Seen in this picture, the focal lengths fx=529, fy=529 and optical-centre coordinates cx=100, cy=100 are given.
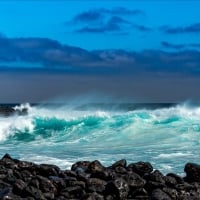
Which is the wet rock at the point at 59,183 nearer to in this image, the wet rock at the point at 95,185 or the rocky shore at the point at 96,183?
the rocky shore at the point at 96,183

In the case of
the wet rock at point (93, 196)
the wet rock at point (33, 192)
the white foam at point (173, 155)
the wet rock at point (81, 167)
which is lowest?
the wet rock at point (93, 196)

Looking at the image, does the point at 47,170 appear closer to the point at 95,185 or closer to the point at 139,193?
the point at 95,185

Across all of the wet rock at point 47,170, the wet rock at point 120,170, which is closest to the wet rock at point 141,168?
the wet rock at point 120,170

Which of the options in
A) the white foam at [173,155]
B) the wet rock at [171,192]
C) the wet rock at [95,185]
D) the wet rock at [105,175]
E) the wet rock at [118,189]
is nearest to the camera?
the wet rock at [118,189]

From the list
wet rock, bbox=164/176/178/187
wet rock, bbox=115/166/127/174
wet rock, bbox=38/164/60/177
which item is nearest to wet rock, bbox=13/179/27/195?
wet rock, bbox=38/164/60/177

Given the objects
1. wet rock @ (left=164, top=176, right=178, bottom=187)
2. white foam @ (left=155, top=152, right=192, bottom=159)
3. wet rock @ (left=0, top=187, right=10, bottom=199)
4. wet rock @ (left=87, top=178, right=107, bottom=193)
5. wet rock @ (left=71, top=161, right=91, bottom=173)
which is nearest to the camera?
wet rock @ (left=0, top=187, right=10, bottom=199)

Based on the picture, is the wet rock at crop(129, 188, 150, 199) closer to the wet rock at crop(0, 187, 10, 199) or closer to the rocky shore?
the rocky shore

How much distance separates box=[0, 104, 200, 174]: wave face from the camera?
703 inches

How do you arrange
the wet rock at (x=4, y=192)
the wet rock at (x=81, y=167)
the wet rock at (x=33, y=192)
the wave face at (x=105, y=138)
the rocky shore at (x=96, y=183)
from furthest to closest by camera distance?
1. the wave face at (x=105, y=138)
2. the wet rock at (x=81, y=167)
3. the rocky shore at (x=96, y=183)
4. the wet rock at (x=33, y=192)
5. the wet rock at (x=4, y=192)

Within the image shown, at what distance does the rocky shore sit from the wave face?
270cm

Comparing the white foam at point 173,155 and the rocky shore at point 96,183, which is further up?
the white foam at point 173,155

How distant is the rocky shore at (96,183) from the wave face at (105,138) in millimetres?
2696

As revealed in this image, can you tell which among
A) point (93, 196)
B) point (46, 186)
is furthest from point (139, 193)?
point (46, 186)

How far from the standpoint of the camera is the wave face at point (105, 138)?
1786 centimetres
